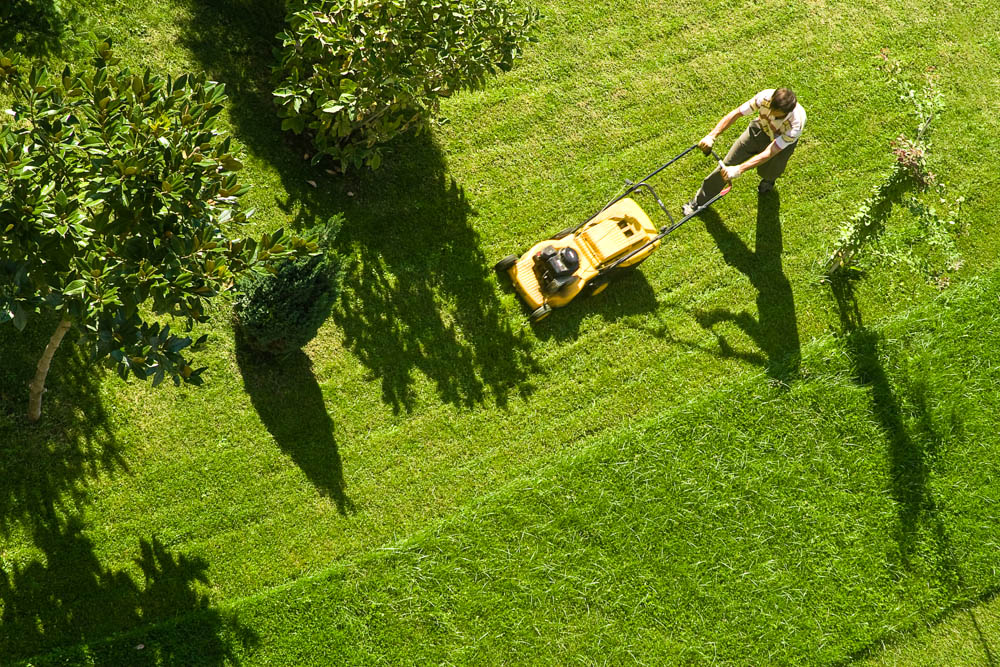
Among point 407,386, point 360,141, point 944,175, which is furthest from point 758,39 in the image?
point 407,386

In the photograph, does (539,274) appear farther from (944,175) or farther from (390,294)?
(944,175)

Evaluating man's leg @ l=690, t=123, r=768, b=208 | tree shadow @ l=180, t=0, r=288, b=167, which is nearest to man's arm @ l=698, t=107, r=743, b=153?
man's leg @ l=690, t=123, r=768, b=208

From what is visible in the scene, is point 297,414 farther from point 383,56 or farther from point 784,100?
point 784,100

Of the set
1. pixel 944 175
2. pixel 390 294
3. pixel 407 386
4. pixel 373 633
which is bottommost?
pixel 373 633

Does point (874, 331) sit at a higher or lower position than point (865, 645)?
higher

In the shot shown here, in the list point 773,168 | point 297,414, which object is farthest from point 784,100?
point 297,414

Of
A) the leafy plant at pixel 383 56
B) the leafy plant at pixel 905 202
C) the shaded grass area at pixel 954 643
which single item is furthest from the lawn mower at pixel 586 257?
the shaded grass area at pixel 954 643

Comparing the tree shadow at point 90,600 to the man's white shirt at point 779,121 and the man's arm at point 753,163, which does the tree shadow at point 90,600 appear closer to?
the man's arm at point 753,163
